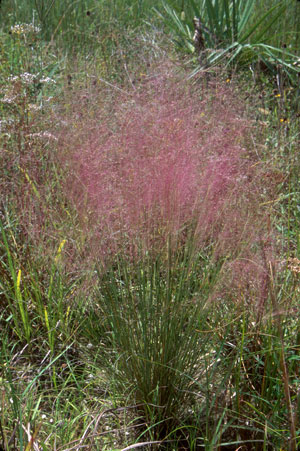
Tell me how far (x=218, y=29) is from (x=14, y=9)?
214cm

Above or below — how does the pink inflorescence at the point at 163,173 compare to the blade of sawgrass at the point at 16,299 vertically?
above

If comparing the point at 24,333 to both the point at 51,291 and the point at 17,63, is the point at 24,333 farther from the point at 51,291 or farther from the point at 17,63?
the point at 17,63

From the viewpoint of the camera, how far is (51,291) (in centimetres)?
218

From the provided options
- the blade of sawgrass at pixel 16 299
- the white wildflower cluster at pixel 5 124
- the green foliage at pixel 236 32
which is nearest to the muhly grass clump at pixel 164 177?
the blade of sawgrass at pixel 16 299

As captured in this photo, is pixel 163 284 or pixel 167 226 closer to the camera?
pixel 167 226

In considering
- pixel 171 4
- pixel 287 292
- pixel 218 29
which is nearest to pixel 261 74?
pixel 218 29

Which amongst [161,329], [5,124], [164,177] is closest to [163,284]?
[161,329]

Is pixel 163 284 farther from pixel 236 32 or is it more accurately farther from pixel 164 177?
pixel 236 32

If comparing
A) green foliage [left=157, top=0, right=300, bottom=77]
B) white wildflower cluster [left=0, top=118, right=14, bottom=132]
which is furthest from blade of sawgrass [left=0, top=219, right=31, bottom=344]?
green foliage [left=157, top=0, right=300, bottom=77]

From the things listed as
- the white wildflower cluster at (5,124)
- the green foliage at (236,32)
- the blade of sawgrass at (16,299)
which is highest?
the white wildflower cluster at (5,124)

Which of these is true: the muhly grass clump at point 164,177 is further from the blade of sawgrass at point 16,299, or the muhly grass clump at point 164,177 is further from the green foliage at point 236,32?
the green foliage at point 236,32

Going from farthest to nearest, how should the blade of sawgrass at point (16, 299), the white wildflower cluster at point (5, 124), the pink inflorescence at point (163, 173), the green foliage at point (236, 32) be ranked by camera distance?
the green foliage at point (236, 32) < the white wildflower cluster at point (5, 124) < the blade of sawgrass at point (16, 299) < the pink inflorescence at point (163, 173)

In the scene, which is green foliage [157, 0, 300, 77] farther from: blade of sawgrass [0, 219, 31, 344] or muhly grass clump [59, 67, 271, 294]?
blade of sawgrass [0, 219, 31, 344]

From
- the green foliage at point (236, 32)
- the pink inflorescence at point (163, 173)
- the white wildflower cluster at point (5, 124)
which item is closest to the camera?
Result: the pink inflorescence at point (163, 173)
